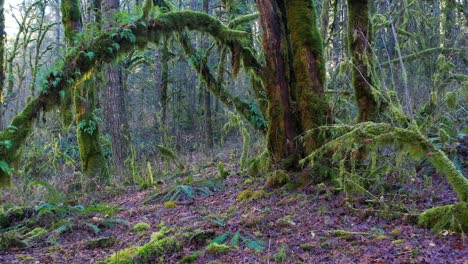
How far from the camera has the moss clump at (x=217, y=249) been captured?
4672 millimetres

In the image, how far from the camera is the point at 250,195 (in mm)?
7016

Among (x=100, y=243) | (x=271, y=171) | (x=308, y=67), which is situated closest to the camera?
(x=100, y=243)

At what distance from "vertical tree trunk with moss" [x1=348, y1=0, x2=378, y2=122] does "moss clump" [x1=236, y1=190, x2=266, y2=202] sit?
211cm

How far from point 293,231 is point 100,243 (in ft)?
8.95

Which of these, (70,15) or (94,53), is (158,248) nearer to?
(94,53)

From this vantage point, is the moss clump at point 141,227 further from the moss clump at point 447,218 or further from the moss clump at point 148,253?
the moss clump at point 447,218

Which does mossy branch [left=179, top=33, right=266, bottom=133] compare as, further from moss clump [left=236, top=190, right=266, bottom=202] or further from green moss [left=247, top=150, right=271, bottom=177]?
moss clump [left=236, top=190, right=266, bottom=202]

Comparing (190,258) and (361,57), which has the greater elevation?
(361,57)

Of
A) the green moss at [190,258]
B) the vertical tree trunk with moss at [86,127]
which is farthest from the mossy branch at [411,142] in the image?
the vertical tree trunk with moss at [86,127]

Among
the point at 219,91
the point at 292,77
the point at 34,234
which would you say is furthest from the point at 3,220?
the point at 292,77

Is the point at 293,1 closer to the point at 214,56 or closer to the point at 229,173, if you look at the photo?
the point at 229,173

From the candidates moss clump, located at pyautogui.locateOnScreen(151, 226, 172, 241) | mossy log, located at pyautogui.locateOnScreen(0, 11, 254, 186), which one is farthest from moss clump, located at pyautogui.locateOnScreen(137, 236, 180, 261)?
mossy log, located at pyautogui.locateOnScreen(0, 11, 254, 186)

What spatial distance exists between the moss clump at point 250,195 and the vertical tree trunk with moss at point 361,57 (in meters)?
2.11

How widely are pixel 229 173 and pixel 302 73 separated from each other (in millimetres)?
3469
